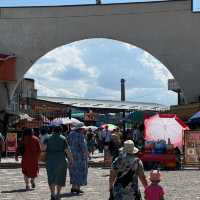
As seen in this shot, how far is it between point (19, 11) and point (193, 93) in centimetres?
1121

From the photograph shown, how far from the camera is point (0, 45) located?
4012cm

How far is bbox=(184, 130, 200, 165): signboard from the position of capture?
26.3 metres

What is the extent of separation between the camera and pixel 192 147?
26.5 m

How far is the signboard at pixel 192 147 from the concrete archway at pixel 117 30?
1204 cm

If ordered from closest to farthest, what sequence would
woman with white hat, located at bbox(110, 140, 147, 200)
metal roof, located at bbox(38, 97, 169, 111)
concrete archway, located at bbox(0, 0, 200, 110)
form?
woman with white hat, located at bbox(110, 140, 147, 200)
concrete archway, located at bbox(0, 0, 200, 110)
metal roof, located at bbox(38, 97, 169, 111)

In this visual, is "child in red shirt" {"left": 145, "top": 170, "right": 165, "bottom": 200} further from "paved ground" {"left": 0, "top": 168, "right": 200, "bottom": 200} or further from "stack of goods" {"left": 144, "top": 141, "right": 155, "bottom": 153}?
"stack of goods" {"left": 144, "top": 141, "right": 155, "bottom": 153}

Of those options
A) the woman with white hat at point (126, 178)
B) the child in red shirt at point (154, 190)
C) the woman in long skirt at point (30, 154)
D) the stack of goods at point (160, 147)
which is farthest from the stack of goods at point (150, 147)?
the child in red shirt at point (154, 190)

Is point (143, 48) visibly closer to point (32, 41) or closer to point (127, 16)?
point (127, 16)

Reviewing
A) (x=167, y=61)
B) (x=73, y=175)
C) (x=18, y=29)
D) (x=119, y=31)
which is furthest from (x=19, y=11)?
(x=73, y=175)

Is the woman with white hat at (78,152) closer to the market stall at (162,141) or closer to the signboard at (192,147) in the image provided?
the market stall at (162,141)

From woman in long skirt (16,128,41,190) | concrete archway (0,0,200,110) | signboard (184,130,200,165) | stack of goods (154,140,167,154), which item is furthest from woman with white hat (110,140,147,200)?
concrete archway (0,0,200,110)

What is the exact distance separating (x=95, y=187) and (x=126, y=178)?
307 inches

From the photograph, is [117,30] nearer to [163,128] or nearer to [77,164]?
[163,128]

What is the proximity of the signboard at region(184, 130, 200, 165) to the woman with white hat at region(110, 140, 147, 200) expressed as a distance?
16.2m
